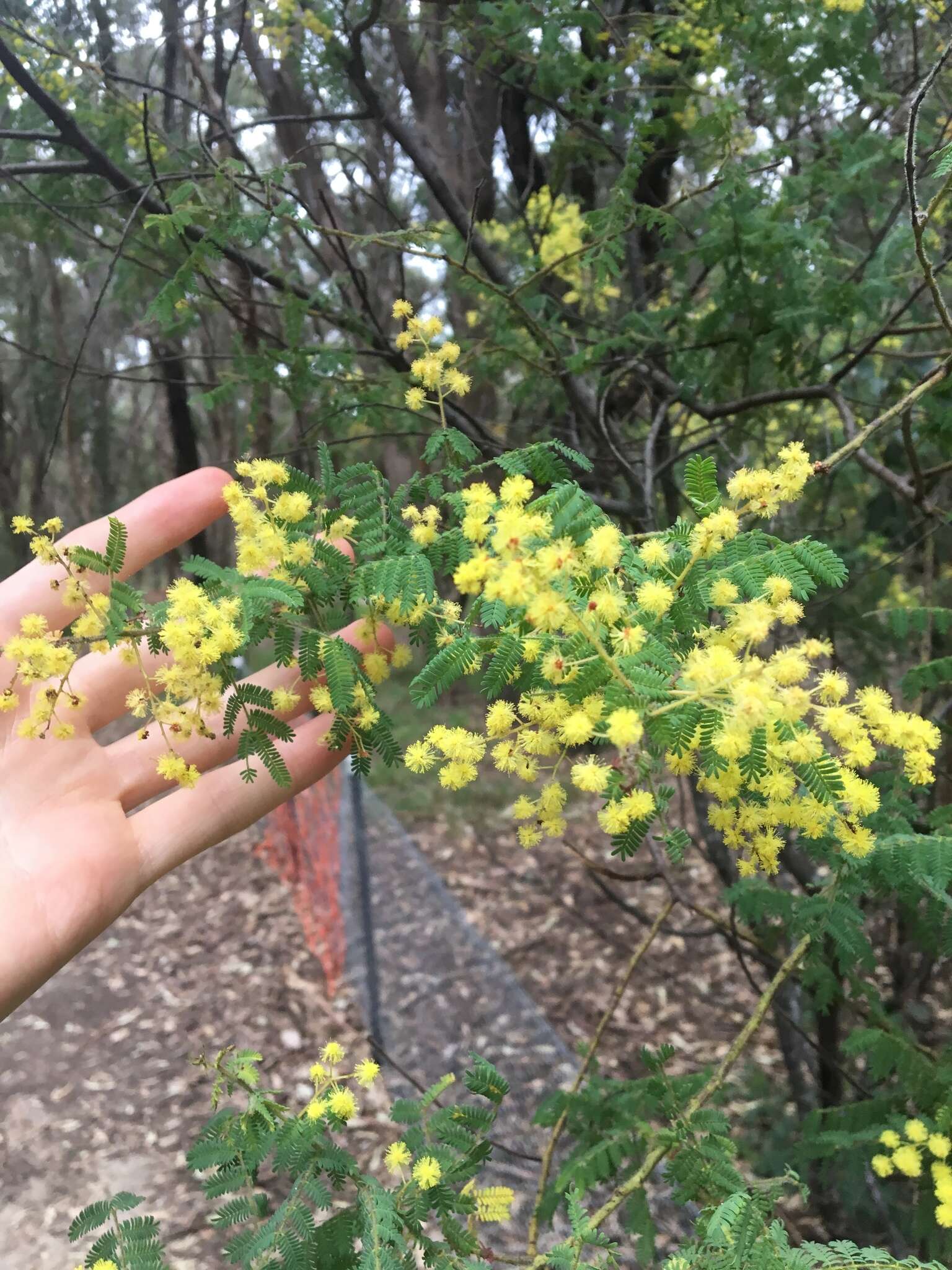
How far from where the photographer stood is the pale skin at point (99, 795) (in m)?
1.62

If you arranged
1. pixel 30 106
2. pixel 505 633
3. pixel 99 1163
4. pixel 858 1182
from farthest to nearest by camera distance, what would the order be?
pixel 99 1163
pixel 30 106
pixel 858 1182
pixel 505 633

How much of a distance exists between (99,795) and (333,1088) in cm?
78

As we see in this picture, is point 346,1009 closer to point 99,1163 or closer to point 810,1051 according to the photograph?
point 99,1163

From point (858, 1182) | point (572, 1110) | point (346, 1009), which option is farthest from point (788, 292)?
point (346, 1009)

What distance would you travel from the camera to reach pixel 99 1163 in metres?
3.68

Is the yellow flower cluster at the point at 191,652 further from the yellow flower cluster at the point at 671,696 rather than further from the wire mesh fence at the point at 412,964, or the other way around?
the wire mesh fence at the point at 412,964

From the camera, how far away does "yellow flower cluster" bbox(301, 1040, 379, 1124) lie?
1386 millimetres

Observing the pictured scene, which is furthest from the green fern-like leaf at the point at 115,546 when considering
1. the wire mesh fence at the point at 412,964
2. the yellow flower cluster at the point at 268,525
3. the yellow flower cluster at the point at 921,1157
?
the wire mesh fence at the point at 412,964

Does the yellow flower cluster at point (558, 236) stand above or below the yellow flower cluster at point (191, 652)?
above

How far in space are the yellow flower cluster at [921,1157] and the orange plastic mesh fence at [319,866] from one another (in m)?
3.28

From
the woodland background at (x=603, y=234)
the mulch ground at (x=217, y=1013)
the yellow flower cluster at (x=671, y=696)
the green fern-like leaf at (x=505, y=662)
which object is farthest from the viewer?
the mulch ground at (x=217, y=1013)

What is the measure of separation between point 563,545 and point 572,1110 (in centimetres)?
165

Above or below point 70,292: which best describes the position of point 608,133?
below

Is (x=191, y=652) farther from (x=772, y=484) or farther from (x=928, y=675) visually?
(x=928, y=675)
